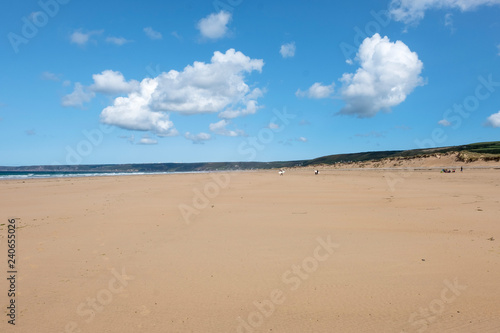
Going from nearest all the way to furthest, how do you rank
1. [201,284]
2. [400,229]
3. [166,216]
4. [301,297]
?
[301,297] → [201,284] → [400,229] → [166,216]

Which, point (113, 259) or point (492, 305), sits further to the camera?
point (113, 259)

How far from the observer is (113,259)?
6.87 metres

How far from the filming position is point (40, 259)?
22.5 feet

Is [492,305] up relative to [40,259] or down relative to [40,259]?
down

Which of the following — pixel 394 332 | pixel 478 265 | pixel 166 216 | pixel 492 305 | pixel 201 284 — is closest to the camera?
pixel 394 332

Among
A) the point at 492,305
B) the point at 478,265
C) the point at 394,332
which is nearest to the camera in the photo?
the point at 394,332

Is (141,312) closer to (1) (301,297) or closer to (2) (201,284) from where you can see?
(2) (201,284)

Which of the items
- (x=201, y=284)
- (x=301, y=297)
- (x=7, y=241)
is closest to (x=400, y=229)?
(x=301, y=297)

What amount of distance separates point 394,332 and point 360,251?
332 cm

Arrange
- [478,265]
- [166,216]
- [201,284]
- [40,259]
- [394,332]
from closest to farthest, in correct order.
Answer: [394,332] < [201,284] < [478,265] < [40,259] < [166,216]

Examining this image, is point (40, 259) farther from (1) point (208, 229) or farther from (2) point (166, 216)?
(2) point (166, 216)

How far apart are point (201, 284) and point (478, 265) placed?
18.3 ft

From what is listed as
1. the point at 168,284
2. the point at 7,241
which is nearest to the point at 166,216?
the point at 7,241

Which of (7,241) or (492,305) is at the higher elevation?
(7,241)
